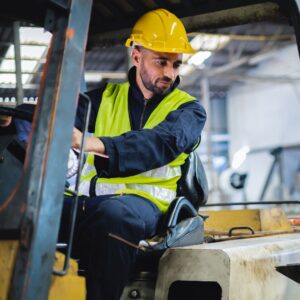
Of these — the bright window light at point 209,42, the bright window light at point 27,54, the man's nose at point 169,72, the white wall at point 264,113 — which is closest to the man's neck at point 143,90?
the man's nose at point 169,72

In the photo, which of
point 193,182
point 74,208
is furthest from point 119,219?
point 193,182

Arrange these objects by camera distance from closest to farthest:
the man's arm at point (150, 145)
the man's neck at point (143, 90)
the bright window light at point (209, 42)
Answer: the man's arm at point (150, 145) → the man's neck at point (143, 90) → the bright window light at point (209, 42)

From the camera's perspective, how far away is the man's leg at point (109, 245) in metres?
2.09

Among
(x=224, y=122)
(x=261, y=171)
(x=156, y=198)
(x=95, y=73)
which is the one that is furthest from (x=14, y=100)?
(x=224, y=122)

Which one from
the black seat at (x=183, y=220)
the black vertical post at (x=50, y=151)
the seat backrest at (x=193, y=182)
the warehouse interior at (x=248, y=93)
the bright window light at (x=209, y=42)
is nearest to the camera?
the black vertical post at (x=50, y=151)

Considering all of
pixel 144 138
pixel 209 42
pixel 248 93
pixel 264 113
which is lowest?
pixel 144 138

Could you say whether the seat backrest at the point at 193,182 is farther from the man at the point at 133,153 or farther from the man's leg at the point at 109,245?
the man's leg at the point at 109,245

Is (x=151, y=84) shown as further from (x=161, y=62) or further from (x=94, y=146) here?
(x=94, y=146)

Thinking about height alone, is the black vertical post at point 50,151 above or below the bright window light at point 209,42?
below

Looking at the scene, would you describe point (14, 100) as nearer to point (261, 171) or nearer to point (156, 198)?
point (156, 198)

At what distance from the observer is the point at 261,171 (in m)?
19.9

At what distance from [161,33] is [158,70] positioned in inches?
6.7

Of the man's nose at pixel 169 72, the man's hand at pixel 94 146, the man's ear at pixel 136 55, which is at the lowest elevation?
the man's hand at pixel 94 146

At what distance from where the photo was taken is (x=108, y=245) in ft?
6.93
